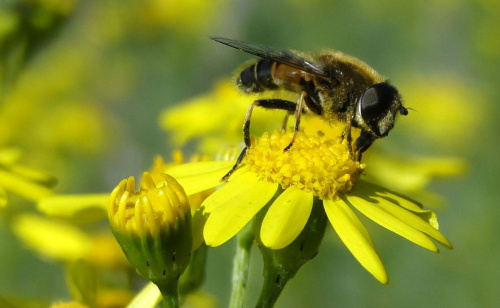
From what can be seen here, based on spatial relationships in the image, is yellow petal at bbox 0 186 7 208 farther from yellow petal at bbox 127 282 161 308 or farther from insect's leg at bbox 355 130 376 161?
insect's leg at bbox 355 130 376 161

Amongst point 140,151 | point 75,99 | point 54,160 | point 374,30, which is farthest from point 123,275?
point 374,30

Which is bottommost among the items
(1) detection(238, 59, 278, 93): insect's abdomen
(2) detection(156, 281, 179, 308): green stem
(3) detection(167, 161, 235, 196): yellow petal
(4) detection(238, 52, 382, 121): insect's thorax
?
(2) detection(156, 281, 179, 308): green stem

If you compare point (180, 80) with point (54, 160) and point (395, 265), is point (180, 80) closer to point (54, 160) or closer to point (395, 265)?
point (54, 160)

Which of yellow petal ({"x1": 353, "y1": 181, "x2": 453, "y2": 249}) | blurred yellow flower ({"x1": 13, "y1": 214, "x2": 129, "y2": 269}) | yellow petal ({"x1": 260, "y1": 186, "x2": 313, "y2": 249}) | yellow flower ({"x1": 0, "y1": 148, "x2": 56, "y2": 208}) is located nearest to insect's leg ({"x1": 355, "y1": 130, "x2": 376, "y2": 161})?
yellow petal ({"x1": 353, "y1": 181, "x2": 453, "y2": 249})

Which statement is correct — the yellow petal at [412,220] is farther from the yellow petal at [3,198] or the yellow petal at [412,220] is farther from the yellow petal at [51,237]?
the yellow petal at [51,237]

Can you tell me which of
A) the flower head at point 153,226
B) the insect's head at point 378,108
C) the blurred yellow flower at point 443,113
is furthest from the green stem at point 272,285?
the blurred yellow flower at point 443,113

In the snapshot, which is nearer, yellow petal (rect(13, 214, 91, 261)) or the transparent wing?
the transparent wing
